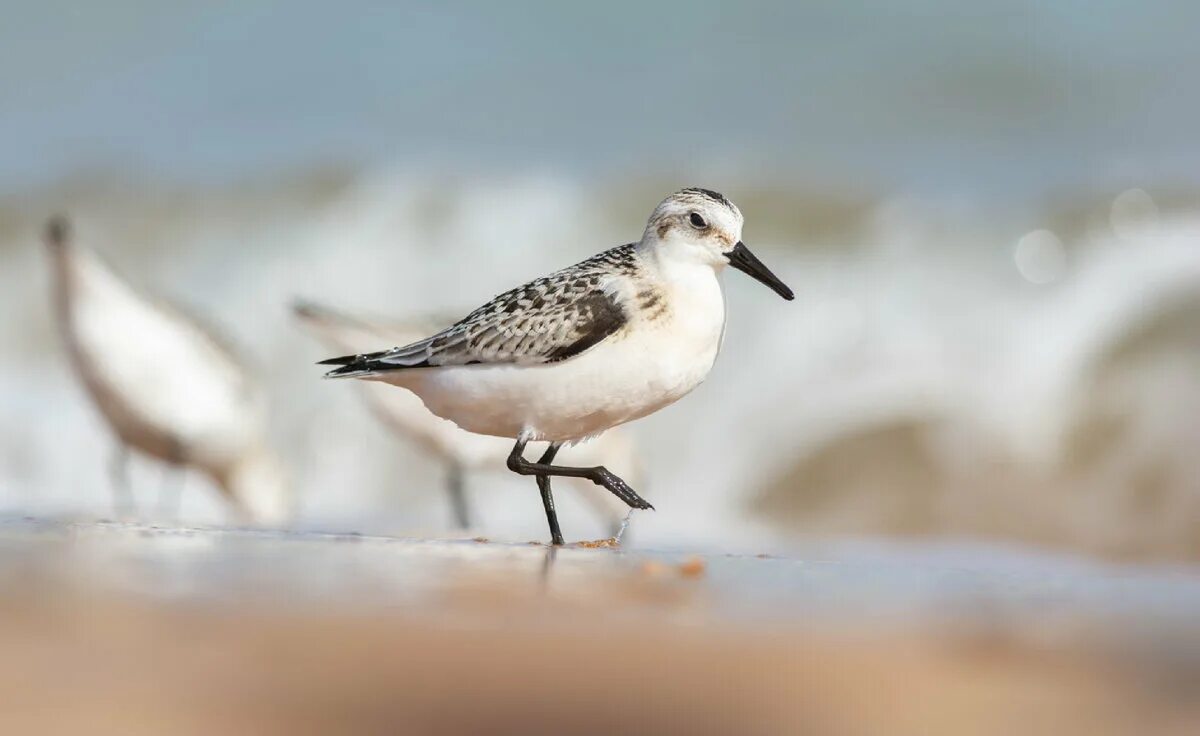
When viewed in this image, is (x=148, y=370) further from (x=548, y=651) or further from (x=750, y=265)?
(x=548, y=651)

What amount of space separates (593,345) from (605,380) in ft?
0.37

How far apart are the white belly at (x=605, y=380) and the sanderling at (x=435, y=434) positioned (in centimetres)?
357

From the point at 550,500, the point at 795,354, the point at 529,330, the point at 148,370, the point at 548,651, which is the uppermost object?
the point at 795,354

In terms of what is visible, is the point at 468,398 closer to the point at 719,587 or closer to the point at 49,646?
the point at 719,587

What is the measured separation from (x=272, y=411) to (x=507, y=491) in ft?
8.18

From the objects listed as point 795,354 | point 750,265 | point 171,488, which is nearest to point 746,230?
point 795,354

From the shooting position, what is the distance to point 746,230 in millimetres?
14633

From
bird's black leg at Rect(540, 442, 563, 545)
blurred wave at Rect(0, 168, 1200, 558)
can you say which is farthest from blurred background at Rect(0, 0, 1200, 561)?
bird's black leg at Rect(540, 442, 563, 545)

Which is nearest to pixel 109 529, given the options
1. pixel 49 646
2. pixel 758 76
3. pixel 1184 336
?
pixel 49 646

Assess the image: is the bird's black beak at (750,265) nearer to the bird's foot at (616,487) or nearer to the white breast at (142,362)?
the bird's foot at (616,487)

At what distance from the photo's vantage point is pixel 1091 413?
11648 millimetres

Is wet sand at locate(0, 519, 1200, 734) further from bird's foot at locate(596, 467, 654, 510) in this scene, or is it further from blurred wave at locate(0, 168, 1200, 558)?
blurred wave at locate(0, 168, 1200, 558)

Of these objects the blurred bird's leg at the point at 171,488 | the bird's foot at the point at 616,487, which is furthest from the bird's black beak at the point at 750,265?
the blurred bird's leg at the point at 171,488

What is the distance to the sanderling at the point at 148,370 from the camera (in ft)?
27.5
